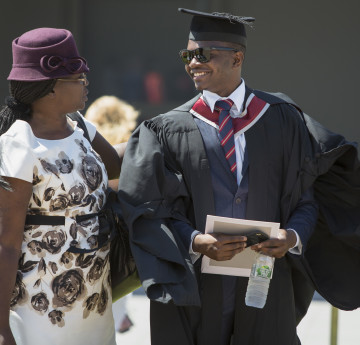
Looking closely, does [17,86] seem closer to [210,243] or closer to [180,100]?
[210,243]

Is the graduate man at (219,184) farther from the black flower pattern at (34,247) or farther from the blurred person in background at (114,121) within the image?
the blurred person in background at (114,121)

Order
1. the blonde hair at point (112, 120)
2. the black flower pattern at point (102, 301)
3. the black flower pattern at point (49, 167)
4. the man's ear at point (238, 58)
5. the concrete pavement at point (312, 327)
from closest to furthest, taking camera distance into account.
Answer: the black flower pattern at point (49, 167), the black flower pattern at point (102, 301), the man's ear at point (238, 58), the blonde hair at point (112, 120), the concrete pavement at point (312, 327)

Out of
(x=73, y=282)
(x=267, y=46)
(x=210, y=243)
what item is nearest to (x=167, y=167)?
(x=210, y=243)

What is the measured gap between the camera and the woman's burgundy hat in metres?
3.40

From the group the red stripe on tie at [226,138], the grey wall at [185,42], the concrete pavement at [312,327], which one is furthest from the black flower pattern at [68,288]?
the grey wall at [185,42]

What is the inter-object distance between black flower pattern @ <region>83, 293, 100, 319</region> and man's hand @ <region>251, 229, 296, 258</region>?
0.74m

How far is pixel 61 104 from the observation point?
138 inches

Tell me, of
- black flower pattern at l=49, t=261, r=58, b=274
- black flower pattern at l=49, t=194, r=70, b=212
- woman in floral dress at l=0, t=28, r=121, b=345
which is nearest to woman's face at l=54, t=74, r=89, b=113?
woman in floral dress at l=0, t=28, r=121, b=345

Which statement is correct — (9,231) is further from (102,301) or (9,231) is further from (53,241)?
(102,301)

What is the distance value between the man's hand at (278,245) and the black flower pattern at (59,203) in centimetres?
85

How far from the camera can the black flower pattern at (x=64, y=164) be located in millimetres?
3404

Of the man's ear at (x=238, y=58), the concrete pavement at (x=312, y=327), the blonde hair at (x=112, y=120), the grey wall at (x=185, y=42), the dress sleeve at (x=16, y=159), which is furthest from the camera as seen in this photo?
the grey wall at (x=185, y=42)

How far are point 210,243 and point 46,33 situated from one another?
1158mm

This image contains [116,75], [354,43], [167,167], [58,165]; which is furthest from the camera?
[116,75]
